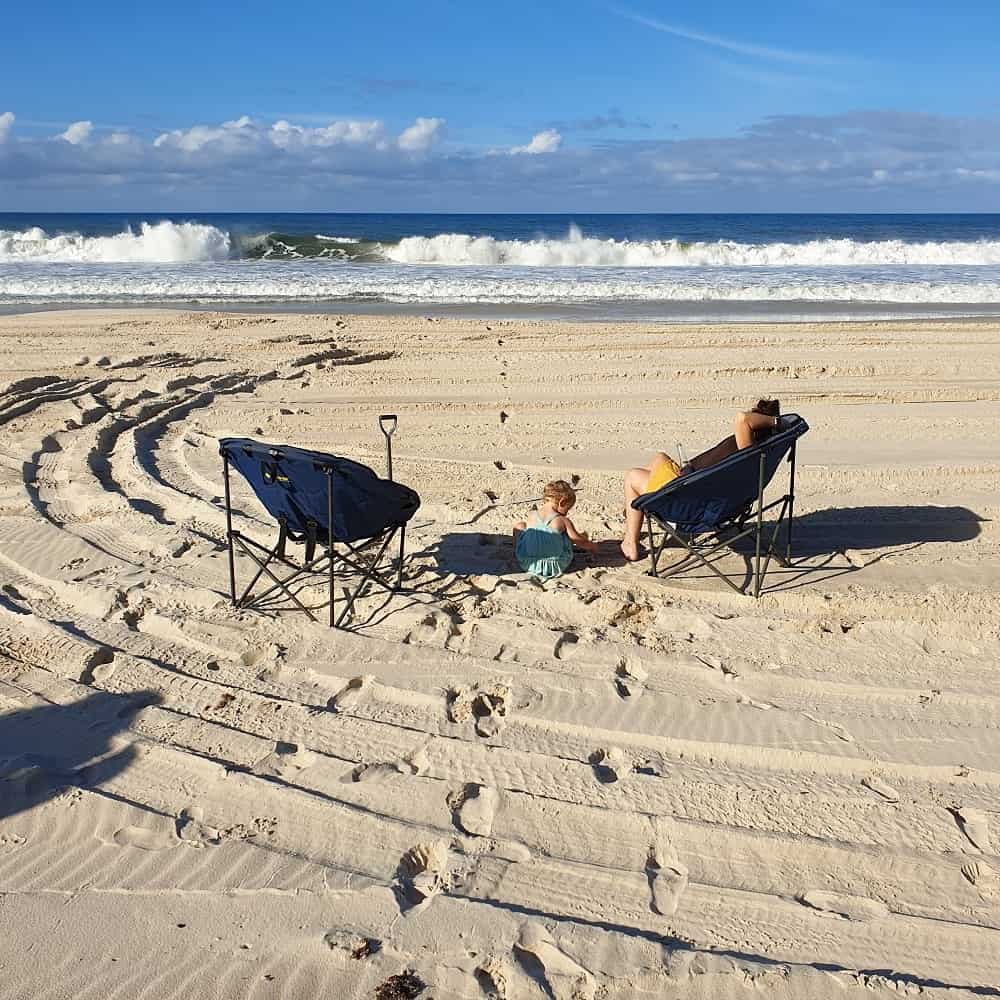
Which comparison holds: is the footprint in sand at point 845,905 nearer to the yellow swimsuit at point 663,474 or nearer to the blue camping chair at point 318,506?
the blue camping chair at point 318,506

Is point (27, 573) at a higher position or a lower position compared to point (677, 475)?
lower

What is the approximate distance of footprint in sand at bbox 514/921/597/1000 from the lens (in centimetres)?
244

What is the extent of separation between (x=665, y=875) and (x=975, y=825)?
1.02 m

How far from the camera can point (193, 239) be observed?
34.8 meters

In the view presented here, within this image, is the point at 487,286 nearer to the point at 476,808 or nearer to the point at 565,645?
the point at 565,645

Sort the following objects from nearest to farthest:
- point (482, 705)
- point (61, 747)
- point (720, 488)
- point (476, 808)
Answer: point (476, 808), point (61, 747), point (482, 705), point (720, 488)

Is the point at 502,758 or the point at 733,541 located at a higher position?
the point at 733,541

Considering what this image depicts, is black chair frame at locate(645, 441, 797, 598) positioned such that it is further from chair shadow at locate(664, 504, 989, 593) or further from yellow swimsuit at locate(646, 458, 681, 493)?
yellow swimsuit at locate(646, 458, 681, 493)

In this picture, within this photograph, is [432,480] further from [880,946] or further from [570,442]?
[880,946]

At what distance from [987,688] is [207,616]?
11.1 ft

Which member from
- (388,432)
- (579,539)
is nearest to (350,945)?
(579,539)

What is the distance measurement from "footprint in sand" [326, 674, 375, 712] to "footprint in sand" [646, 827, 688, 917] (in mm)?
1359

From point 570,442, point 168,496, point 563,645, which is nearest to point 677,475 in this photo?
point 563,645

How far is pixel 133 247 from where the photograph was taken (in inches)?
1390
